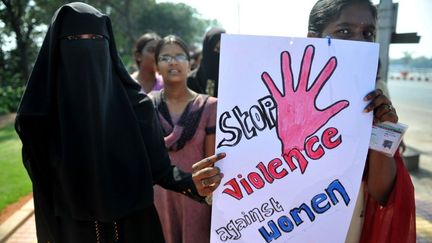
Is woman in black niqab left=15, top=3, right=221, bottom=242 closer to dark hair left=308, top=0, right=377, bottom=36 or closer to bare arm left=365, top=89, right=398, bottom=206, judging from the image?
bare arm left=365, top=89, right=398, bottom=206

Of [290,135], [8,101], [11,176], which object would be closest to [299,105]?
[290,135]

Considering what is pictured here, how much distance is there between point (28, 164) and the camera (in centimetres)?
148

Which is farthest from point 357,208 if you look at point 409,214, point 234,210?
point 234,210

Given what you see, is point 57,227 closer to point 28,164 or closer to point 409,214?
point 28,164

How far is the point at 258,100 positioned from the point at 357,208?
60 cm

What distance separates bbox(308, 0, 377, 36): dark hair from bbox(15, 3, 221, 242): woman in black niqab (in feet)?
2.61

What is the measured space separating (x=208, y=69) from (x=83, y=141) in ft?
7.93

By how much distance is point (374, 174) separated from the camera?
138 cm

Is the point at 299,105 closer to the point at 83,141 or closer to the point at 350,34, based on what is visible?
the point at 350,34

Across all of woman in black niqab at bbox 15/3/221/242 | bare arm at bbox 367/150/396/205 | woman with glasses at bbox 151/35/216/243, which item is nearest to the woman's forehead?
bare arm at bbox 367/150/396/205

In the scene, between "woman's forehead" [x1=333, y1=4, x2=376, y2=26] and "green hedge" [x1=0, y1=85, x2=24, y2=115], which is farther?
"green hedge" [x1=0, y1=85, x2=24, y2=115]

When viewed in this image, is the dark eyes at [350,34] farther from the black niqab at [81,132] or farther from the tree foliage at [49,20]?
the tree foliage at [49,20]

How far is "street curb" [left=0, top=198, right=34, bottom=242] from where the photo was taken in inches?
143

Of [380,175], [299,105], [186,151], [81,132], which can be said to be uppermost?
[299,105]
